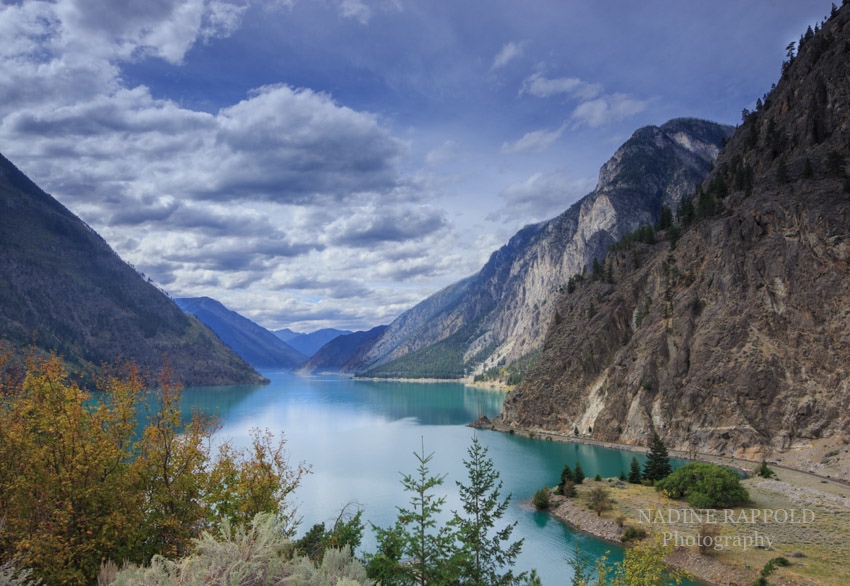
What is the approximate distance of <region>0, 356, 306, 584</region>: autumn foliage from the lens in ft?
51.0

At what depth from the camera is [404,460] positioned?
83188mm

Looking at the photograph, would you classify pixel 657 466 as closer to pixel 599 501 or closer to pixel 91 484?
pixel 599 501

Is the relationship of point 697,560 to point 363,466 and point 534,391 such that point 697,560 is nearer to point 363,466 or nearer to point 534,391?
point 363,466

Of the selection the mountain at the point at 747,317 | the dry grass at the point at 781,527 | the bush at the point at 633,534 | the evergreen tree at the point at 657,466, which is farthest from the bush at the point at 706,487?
the mountain at the point at 747,317

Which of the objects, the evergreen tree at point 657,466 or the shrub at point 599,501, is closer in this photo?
the shrub at point 599,501

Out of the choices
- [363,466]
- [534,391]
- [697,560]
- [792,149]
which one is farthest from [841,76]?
[363,466]

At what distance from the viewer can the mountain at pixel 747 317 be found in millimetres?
74688

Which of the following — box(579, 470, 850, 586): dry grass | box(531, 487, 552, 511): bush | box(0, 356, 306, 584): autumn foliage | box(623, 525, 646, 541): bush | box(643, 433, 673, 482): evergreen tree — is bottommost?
box(531, 487, 552, 511): bush

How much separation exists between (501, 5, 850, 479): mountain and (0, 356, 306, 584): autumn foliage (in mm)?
72253

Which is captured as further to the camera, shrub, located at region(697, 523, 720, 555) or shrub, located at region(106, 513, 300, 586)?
shrub, located at region(697, 523, 720, 555)

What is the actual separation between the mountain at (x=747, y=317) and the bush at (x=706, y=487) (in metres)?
22.7

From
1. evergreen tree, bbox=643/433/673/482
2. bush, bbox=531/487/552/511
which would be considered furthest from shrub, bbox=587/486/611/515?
evergreen tree, bbox=643/433/673/482

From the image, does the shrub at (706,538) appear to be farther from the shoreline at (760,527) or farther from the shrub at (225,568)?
the shrub at (225,568)

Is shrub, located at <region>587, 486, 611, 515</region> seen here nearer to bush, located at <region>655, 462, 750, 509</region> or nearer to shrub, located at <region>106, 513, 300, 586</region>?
bush, located at <region>655, 462, 750, 509</region>
